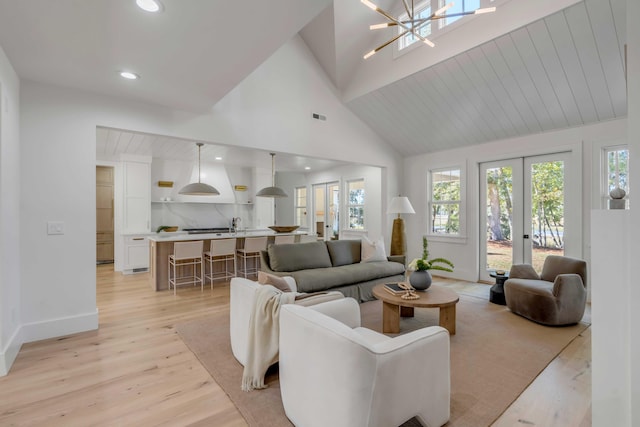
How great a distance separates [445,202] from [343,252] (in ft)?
8.65

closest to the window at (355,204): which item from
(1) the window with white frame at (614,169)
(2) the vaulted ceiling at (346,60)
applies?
(2) the vaulted ceiling at (346,60)

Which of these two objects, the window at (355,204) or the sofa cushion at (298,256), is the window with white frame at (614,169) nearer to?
the sofa cushion at (298,256)

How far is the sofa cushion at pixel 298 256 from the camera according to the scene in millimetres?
4188

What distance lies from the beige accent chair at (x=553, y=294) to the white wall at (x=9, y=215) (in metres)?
5.14

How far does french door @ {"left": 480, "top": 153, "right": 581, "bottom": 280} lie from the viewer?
15.1ft

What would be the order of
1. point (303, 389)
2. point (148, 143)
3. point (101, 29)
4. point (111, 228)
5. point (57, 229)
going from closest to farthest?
1. point (303, 389)
2. point (101, 29)
3. point (57, 229)
4. point (148, 143)
5. point (111, 228)

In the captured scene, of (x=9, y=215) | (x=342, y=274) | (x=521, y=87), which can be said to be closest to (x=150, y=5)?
(x=9, y=215)

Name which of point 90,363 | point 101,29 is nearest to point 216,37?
point 101,29

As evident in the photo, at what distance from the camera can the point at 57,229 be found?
3152 mm

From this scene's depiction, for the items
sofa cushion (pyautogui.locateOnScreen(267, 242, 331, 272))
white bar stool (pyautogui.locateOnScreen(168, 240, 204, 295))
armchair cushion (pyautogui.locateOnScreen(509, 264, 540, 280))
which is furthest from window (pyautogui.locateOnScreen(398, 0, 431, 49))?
white bar stool (pyautogui.locateOnScreen(168, 240, 204, 295))

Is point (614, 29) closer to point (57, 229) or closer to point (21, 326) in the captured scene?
point (57, 229)

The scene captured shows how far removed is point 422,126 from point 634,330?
188 inches

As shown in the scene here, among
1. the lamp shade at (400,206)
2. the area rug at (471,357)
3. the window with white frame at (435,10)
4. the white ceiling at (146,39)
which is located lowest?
the area rug at (471,357)

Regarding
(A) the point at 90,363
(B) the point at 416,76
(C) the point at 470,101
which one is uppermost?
(B) the point at 416,76
